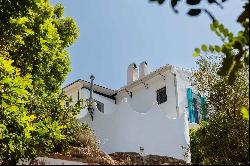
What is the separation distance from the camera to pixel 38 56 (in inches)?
824

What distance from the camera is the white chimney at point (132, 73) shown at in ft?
131

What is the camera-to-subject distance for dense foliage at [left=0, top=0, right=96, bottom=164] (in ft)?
44.0

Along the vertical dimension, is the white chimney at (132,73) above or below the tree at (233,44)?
above

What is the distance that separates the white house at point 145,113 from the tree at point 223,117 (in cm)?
115

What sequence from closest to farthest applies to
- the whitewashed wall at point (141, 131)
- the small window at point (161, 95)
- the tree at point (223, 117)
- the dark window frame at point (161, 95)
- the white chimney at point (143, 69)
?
the tree at point (223, 117) < the whitewashed wall at point (141, 131) < the dark window frame at point (161, 95) < the small window at point (161, 95) < the white chimney at point (143, 69)

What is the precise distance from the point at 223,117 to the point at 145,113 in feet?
38.3

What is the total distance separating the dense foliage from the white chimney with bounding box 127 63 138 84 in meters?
12.3

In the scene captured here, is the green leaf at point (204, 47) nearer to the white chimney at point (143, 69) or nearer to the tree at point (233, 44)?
the tree at point (233, 44)

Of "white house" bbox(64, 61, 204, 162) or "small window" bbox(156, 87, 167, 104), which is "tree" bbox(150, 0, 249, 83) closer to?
"white house" bbox(64, 61, 204, 162)

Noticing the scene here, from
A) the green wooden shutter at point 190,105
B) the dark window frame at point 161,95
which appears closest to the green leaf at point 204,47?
the green wooden shutter at point 190,105

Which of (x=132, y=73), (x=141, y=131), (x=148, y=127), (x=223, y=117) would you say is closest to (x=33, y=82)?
(x=141, y=131)

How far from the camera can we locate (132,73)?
40.2m

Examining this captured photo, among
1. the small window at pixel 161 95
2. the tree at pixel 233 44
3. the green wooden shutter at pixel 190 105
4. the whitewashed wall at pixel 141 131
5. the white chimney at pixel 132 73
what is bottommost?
the tree at pixel 233 44

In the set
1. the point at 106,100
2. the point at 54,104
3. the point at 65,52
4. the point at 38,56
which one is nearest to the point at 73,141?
the point at 54,104
